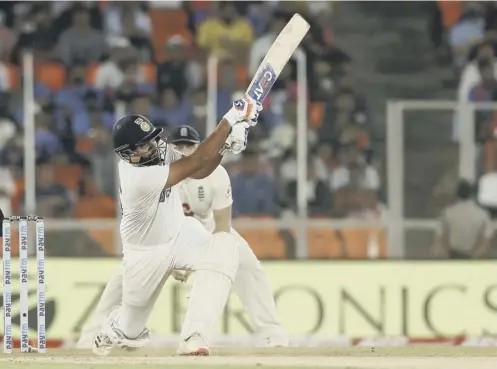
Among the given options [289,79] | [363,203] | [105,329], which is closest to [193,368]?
[105,329]

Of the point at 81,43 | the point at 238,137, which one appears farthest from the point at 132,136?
the point at 81,43

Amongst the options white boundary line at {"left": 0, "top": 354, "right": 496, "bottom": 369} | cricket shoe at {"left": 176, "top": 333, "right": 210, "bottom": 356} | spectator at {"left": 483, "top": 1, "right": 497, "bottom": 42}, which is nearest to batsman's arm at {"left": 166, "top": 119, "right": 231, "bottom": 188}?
cricket shoe at {"left": 176, "top": 333, "right": 210, "bottom": 356}

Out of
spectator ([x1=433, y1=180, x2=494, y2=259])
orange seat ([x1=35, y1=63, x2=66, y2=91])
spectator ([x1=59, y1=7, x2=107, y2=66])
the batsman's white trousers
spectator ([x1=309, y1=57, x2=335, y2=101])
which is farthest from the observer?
spectator ([x1=59, y1=7, x2=107, y2=66])

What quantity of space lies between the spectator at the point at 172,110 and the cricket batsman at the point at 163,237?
5581 mm

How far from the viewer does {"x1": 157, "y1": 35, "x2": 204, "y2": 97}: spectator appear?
548 inches

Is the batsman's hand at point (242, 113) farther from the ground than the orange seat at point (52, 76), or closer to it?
closer to it

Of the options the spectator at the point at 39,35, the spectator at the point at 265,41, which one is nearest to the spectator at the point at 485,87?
the spectator at the point at 265,41

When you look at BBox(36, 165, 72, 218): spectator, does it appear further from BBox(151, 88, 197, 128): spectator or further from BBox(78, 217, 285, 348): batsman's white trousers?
BBox(78, 217, 285, 348): batsman's white trousers

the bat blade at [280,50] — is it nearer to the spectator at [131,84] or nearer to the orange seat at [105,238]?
the orange seat at [105,238]

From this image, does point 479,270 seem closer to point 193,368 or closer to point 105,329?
point 105,329

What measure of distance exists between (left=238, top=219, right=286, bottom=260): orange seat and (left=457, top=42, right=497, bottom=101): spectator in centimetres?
282

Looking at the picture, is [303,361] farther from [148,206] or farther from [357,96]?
[357,96]

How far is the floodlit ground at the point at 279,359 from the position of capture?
23.0ft

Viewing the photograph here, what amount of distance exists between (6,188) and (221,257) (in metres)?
5.77
